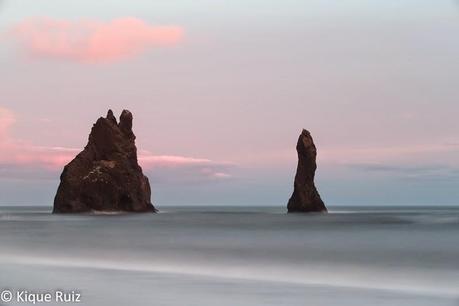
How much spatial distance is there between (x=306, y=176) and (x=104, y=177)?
31.3 meters

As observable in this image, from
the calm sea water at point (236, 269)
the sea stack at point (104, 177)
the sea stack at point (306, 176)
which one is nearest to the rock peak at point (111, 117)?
the sea stack at point (104, 177)

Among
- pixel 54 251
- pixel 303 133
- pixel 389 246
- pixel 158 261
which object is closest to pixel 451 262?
pixel 389 246

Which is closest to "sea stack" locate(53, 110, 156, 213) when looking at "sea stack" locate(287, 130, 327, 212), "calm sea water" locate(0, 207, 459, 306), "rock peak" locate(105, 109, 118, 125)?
"rock peak" locate(105, 109, 118, 125)

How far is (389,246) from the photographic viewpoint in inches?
1784

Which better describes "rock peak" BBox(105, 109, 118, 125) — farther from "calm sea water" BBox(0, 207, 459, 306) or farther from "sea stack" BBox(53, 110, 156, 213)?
"calm sea water" BBox(0, 207, 459, 306)

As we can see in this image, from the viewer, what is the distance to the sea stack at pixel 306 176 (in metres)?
112

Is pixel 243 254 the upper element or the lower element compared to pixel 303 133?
lower

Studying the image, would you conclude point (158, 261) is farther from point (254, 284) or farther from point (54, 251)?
point (254, 284)

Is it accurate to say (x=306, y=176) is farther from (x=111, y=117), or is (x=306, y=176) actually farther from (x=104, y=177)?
(x=111, y=117)

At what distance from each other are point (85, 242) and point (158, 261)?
1465 cm

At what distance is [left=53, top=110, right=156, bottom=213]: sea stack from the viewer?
109m

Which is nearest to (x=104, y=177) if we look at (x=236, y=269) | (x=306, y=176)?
(x=306, y=176)

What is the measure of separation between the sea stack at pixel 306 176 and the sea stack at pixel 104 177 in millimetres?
24924

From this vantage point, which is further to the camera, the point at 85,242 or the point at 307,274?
the point at 85,242
